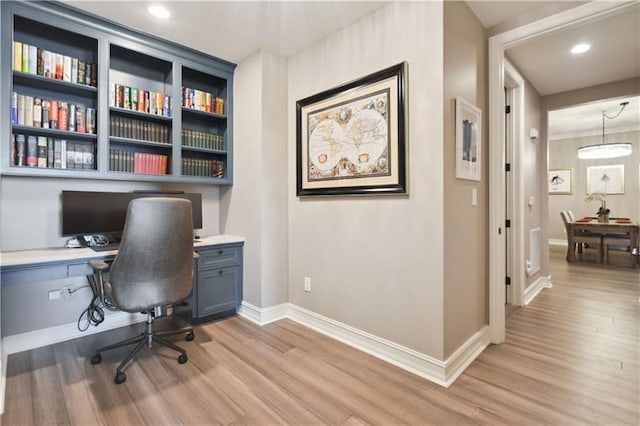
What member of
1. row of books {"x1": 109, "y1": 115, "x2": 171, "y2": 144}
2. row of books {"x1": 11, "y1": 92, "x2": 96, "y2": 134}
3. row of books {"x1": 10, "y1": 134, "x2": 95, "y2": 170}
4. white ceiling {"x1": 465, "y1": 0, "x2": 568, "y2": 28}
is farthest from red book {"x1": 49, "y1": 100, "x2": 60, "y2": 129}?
white ceiling {"x1": 465, "y1": 0, "x2": 568, "y2": 28}

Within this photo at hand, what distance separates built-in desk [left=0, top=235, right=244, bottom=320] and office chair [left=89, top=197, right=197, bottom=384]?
28 cm

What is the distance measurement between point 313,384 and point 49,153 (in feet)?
8.66

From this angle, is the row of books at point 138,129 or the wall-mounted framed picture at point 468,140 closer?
the wall-mounted framed picture at point 468,140

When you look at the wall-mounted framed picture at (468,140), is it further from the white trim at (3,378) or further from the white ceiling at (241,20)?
the white trim at (3,378)

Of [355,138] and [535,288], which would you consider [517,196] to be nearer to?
[535,288]

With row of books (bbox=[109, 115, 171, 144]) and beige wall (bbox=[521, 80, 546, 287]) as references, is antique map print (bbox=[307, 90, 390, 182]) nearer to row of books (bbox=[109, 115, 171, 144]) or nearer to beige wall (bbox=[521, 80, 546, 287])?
row of books (bbox=[109, 115, 171, 144])

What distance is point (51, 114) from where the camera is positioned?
237 cm

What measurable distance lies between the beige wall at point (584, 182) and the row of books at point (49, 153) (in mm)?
9574

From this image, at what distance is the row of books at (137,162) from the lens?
105 inches

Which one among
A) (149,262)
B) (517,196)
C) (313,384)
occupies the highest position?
(517,196)

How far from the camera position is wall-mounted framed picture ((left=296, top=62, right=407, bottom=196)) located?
212 centimetres

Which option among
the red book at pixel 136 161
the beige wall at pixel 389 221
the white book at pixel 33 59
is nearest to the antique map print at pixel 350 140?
the beige wall at pixel 389 221

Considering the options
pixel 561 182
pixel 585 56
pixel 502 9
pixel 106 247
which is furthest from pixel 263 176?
pixel 561 182

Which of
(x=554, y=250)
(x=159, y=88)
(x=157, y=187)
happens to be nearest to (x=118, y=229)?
(x=157, y=187)
